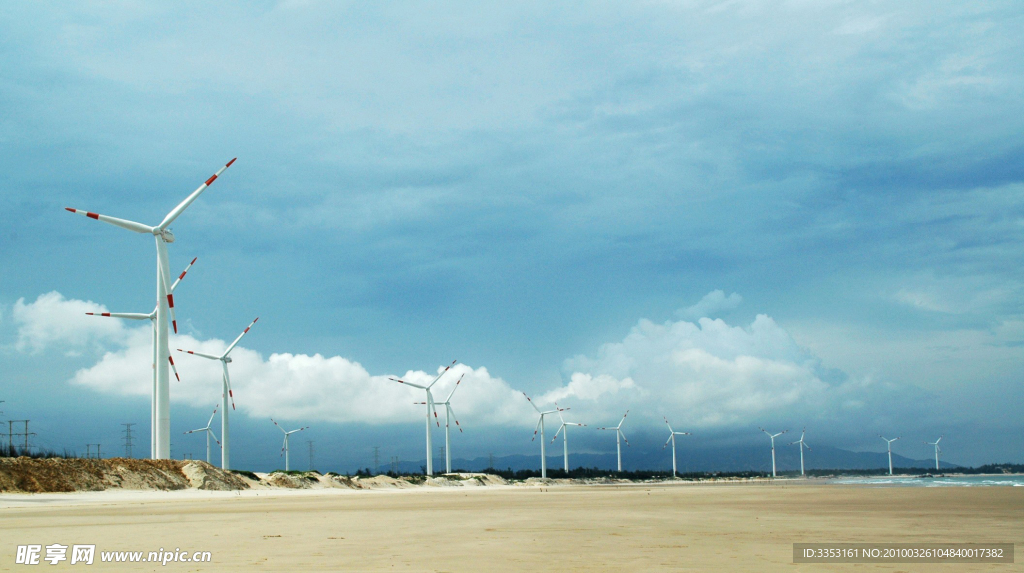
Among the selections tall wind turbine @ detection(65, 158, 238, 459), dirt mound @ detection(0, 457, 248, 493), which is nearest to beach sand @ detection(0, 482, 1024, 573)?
dirt mound @ detection(0, 457, 248, 493)

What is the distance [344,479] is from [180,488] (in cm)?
2875

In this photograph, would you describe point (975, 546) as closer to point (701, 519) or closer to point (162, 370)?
point (701, 519)

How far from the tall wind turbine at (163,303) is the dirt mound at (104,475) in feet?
10.3

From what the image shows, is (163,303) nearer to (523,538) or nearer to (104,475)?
(104,475)

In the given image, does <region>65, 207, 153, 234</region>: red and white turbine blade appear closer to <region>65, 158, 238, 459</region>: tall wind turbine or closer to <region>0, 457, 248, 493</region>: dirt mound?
<region>65, 158, 238, 459</region>: tall wind turbine

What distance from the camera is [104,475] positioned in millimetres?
55844

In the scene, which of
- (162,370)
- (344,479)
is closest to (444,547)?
(162,370)

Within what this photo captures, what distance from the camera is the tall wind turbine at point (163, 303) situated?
218 feet

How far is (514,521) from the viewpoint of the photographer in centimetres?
2566

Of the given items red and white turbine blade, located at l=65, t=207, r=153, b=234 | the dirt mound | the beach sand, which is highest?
red and white turbine blade, located at l=65, t=207, r=153, b=234

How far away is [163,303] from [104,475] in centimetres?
1933

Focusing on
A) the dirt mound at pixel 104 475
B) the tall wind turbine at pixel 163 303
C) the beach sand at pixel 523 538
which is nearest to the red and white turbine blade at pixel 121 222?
the tall wind turbine at pixel 163 303

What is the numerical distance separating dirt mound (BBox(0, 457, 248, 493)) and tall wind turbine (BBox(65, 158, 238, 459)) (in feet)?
10.3

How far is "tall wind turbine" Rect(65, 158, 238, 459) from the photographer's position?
218 ft
